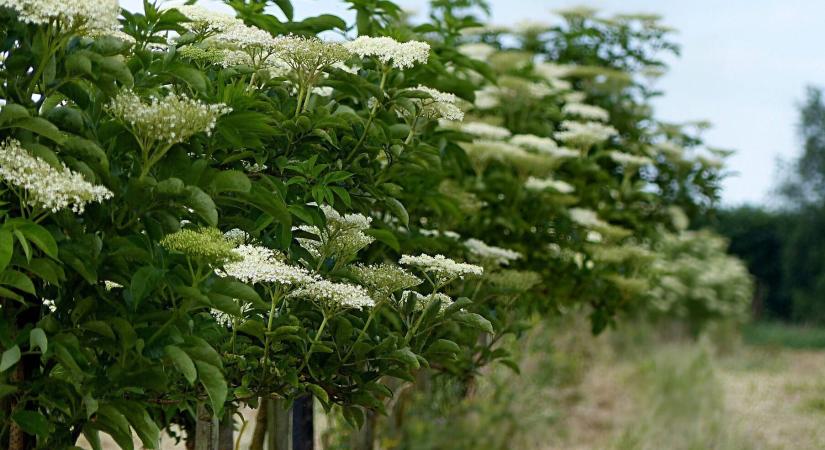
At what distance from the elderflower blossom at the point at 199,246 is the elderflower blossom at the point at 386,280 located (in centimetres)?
49

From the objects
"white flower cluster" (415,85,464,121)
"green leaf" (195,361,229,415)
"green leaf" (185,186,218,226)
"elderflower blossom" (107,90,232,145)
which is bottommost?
"green leaf" (195,361,229,415)

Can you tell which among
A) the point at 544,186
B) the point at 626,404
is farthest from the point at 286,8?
the point at 626,404

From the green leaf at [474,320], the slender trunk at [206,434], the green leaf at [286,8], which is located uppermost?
the green leaf at [286,8]

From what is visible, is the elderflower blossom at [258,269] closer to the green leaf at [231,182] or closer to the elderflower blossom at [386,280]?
the green leaf at [231,182]

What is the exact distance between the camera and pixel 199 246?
2.00 m

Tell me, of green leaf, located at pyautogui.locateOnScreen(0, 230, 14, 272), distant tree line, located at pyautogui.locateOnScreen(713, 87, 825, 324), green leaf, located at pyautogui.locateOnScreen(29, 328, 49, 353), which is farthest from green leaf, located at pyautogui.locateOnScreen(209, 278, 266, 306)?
distant tree line, located at pyautogui.locateOnScreen(713, 87, 825, 324)

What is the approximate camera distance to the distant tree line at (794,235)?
16719 millimetres

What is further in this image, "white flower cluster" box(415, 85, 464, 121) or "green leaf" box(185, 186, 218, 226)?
"white flower cluster" box(415, 85, 464, 121)

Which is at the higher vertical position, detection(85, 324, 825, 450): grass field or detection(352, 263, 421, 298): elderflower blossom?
detection(352, 263, 421, 298): elderflower blossom

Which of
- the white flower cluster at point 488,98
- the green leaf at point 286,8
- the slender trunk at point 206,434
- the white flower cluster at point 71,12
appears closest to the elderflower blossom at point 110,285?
the white flower cluster at point 71,12

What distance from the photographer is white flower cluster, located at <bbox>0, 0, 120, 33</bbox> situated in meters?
1.91

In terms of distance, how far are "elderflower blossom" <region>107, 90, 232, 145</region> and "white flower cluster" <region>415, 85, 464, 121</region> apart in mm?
845

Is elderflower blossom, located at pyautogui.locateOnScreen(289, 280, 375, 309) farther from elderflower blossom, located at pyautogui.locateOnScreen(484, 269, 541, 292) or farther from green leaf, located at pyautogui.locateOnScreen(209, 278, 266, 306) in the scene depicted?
elderflower blossom, located at pyautogui.locateOnScreen(484, 269, 541, 292)

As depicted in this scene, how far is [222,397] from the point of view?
78.7 inches
